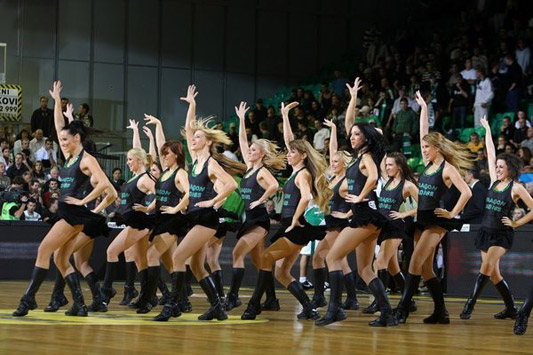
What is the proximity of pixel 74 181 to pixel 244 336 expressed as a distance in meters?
2.82

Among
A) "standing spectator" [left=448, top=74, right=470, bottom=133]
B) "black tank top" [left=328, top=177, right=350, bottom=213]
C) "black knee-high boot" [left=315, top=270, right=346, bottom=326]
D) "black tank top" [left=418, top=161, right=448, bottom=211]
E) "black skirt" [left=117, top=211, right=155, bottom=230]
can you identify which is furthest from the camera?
"standing spectator" [left=448, top=74, right=470, bottom=133]

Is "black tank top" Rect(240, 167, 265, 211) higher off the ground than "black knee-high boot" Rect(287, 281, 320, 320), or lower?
higher

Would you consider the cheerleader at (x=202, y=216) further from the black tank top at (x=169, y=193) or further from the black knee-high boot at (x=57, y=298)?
the black knee-high boot at (x=57, y=298)

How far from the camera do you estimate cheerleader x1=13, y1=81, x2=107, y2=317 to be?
1037 centimetres

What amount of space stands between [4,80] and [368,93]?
913cm

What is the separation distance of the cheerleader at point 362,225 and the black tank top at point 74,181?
102 inches

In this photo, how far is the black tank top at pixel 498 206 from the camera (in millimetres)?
11352

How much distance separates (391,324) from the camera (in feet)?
33.6

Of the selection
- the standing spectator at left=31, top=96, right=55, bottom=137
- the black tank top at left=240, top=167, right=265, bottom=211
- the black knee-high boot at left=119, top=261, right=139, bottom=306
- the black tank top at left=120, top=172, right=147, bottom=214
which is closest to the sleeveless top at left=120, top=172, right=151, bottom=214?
the black tank top at left=120, top=172, right=147, bottom=214

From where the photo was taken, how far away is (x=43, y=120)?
2377 centimetres

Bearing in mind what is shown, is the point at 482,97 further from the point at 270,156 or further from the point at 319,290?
the point at 270,156

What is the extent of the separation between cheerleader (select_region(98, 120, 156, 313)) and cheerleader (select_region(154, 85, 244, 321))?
1.19m

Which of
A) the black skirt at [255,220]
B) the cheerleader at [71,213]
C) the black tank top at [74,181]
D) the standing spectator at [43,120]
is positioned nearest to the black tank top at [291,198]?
the black skirt at [255,220]

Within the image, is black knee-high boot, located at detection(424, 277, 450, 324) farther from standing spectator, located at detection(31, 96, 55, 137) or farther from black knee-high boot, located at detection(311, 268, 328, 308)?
standing spectator, located at detection(31, 96, 55, 137)
